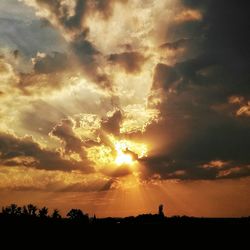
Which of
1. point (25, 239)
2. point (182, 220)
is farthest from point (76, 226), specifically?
point (182, 220)

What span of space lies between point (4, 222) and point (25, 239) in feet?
23.0

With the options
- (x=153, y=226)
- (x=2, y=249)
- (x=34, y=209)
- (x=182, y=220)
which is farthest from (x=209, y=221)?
(x=34, y=209)

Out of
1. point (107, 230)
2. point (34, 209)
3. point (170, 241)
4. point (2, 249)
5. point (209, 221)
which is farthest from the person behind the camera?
point (34, 209)

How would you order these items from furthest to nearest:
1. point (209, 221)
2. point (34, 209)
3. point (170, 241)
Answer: point (34, 209), point (209, 221), point (170, 241)

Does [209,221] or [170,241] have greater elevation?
[209,221]

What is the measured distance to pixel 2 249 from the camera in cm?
3847

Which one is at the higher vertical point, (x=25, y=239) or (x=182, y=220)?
(x=182, y=220)

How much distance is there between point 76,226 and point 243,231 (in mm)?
19107

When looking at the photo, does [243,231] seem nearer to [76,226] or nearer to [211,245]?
[211,245]

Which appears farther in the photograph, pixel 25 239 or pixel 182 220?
pixel 182 220

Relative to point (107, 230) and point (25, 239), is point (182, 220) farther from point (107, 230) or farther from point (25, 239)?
point (25, 239)

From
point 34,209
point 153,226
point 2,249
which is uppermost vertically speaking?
point 34,209

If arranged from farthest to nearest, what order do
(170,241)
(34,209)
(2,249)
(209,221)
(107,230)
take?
(34,209) < (209,221) < (107,230) < (170,241) < (2,249)

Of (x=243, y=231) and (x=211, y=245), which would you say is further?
(x=243, y=231)
